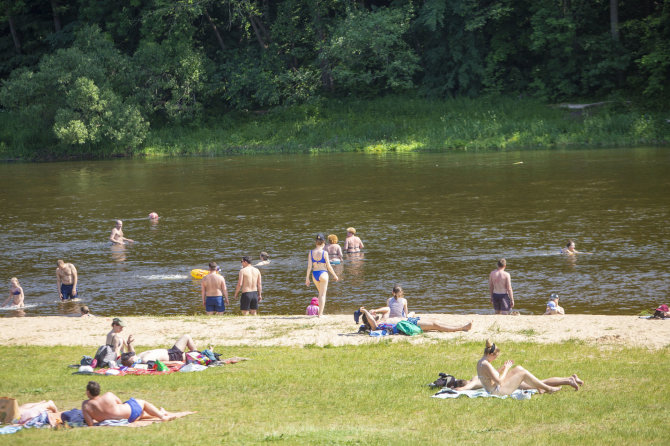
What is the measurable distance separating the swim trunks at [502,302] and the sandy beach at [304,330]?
858 mm

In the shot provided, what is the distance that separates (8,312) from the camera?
2334 cm

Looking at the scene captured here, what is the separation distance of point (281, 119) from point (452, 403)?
60918 mm

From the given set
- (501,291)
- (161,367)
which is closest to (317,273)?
(501,291)

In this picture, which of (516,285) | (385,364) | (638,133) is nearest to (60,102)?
(638,133)

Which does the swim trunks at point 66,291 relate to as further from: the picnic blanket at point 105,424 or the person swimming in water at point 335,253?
the picnic blanket at point 105,424

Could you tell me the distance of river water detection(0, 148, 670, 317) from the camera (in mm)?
23969

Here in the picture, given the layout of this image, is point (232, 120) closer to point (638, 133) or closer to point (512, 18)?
point (512, 18)

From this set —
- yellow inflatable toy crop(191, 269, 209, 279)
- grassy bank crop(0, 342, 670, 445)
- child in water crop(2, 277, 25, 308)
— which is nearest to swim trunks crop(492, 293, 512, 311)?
grassy bank crop(0, 342, 670, 445)

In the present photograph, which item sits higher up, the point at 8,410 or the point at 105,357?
the point at 8,410

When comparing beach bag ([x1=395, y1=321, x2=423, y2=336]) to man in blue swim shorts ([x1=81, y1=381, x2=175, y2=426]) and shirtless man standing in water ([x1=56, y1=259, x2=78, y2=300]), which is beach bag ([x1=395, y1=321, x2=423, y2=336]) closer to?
man in blue swim shorts ([x1=81, y1=381, x2=175, y2=426])

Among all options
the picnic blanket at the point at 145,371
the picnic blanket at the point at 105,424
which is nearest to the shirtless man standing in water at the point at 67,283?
the picnic blanket at the point at 145,371

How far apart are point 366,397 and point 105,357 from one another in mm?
5492

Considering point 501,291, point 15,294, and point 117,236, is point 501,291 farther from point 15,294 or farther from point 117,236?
point 117,236

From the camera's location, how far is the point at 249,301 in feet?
70.7
